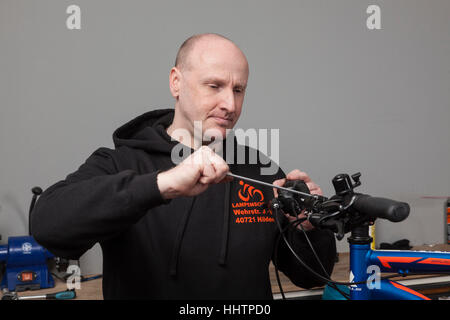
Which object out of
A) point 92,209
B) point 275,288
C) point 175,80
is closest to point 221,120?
point 175,80

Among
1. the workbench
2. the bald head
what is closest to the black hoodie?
the bald head

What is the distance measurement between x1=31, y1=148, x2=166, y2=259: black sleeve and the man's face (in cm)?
39

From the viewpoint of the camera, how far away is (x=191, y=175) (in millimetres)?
702

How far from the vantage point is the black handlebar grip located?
0.61 metres

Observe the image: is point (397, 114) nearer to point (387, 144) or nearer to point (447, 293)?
point (387, 144)

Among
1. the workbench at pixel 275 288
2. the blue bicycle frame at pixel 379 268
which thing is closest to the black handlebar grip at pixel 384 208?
the blue bicycle frame at pixel 379 268

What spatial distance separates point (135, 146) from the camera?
3.76 ft

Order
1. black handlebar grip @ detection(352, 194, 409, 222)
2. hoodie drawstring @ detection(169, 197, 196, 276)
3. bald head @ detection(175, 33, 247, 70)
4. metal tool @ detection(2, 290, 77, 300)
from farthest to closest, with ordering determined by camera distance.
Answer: metal tool @ detection(2, 290, 77, 300), bald head @ detection(175, 33, 247, 70), hoodie drawstring @ detection(169, 197, 196, 276), black handlebar grip @ detection(352, 194, 409, 222)

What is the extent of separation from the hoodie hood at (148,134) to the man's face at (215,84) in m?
0.11

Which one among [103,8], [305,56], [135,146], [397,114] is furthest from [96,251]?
[397,114]

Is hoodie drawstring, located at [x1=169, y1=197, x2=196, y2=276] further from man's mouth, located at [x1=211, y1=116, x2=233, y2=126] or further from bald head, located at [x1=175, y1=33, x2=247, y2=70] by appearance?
bald head, located at [x1=175, y1=33, x2=247, y2=70]

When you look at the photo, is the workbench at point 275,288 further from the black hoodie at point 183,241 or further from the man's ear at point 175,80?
the man's ear at point 175,80

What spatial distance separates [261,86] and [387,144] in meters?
0.84

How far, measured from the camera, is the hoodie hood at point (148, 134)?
1.13 m
